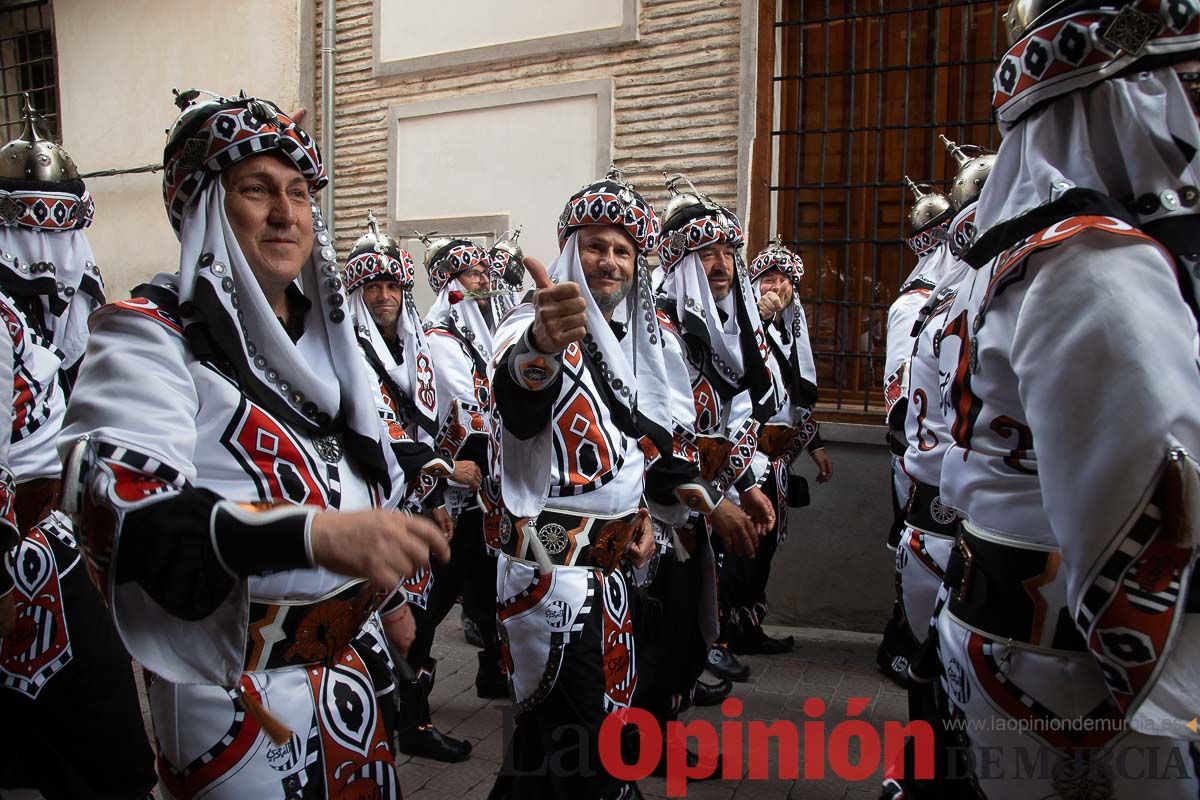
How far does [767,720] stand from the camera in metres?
4.83

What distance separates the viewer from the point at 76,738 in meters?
3.14

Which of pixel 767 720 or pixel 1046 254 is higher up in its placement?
pixel 1046 254

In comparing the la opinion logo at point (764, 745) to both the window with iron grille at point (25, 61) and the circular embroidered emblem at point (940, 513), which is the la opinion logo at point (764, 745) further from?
the window with iron grille at point (25, 61)

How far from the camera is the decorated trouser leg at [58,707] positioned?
3078 mm

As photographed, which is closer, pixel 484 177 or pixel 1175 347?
pixel 1175 347

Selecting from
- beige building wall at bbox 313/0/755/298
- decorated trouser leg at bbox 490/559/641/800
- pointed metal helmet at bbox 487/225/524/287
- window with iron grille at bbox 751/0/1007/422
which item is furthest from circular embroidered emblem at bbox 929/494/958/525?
pointed metal helmet at bbox 487/225/524/287

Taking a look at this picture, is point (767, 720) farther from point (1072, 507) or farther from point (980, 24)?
point (980, 24)

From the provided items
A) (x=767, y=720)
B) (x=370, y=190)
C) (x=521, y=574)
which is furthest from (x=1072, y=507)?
(x=370, y=190)

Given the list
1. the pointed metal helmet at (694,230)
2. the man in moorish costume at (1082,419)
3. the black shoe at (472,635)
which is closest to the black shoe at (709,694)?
the black shoe at (472,635)

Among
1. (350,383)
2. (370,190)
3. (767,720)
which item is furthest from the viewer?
(370,190)

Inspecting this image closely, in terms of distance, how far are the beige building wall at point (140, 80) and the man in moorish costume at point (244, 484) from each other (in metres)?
7.86

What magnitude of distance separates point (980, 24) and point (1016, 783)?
6.25m

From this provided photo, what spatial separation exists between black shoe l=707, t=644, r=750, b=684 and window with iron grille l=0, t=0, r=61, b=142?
36.6 feet

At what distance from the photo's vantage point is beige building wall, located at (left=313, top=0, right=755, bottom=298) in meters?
7.13
